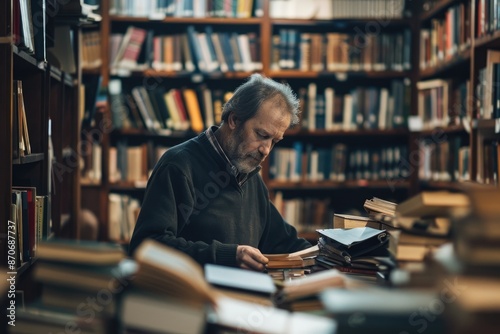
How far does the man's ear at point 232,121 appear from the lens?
107 inches

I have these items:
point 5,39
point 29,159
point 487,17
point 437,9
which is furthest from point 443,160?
point 5,39

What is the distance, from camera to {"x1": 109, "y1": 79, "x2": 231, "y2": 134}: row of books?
4.98 m

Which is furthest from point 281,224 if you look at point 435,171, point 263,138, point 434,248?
Answer: point 435,171

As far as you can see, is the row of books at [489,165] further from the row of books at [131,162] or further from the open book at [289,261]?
the row of books at [131,162]

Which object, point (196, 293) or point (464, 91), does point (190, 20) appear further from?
point (196, 293)

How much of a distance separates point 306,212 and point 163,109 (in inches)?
51.5

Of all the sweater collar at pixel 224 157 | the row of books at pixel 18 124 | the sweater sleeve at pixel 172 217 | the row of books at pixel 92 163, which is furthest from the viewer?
the row of books at pixel 92 163

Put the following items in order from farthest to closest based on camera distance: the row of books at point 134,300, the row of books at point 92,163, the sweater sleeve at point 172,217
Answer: the row of books at point 92,163 < the sweater sleeve at point 172,217 < the row of books at point 134,300

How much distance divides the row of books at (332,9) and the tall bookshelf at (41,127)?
155 centimetres

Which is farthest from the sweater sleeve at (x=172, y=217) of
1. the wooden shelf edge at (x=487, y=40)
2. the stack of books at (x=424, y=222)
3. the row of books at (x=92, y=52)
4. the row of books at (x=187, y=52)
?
the row of books at (x=92, y=52)

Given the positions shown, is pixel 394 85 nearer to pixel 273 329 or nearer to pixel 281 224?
pixel 281 224

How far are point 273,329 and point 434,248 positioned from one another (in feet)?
1.43

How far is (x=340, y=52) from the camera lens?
201 inches

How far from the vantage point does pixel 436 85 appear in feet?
15.5
